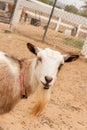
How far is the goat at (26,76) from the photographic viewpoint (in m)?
4.96

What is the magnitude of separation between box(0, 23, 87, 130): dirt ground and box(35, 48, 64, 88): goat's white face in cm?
95

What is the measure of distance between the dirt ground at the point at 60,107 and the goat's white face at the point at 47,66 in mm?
954

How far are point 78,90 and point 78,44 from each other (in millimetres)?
6616

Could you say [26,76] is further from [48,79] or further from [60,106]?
[60,106]

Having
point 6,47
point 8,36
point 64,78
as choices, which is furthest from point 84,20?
point 64,78

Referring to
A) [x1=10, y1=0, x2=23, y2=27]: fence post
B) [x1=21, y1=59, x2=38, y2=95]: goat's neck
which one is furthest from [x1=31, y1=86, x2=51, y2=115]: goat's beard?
[x1=10, y1=0, x2=23, y2=27]: fence post

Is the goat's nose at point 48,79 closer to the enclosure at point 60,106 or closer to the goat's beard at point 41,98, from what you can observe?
the goat's beard at point 41,98

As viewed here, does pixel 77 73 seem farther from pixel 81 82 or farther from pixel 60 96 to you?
pixel 60 96

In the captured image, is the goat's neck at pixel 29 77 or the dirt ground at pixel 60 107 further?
the dirt ground at pixel 60 107

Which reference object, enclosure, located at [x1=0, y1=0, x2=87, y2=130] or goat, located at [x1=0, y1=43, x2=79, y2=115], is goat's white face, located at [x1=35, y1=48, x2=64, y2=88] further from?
enclosure, located at [x1=0, y1=0, x2=87, y2=130]

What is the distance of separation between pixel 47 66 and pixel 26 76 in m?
0.58

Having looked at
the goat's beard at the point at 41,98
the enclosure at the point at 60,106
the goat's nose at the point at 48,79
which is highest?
the goat's nose at the point at 48,79

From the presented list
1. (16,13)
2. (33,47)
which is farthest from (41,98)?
(16,13)

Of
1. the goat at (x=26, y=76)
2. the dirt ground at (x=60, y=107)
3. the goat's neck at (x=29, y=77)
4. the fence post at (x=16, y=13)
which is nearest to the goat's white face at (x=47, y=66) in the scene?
the goat at (x=26, y=76)
